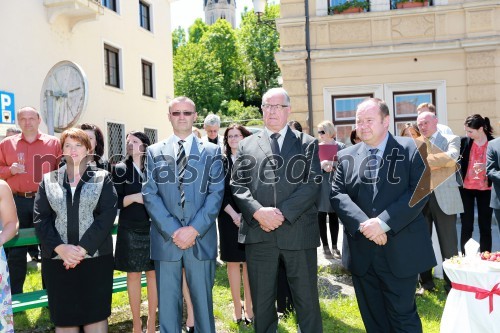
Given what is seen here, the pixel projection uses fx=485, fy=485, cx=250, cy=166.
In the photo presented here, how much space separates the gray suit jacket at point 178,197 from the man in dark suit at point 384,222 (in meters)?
1.10

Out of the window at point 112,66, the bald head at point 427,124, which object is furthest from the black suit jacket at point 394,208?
the window at point 112,66

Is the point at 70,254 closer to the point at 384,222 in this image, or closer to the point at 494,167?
the point at 384,222

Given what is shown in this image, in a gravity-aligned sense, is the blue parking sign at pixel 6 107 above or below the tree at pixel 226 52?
below

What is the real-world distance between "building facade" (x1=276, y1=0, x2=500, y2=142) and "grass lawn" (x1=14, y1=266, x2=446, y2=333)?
7.23 meters

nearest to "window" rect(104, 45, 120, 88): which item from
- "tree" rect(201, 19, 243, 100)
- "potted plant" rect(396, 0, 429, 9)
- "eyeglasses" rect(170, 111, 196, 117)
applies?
"potted plant" rect(396, 0, 429, 9)

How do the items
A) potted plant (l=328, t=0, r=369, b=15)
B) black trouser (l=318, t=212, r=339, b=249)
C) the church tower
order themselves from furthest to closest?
the church tower
potted plant (l=328, t=0, r=369, b=15)
black trouser (l=318, t=212, r=339, b=249)

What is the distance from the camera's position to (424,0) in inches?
482

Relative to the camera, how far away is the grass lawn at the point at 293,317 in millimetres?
4930

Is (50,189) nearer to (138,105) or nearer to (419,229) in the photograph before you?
(419,229)

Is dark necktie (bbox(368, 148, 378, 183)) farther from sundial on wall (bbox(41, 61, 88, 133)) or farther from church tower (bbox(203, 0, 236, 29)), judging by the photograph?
church tower (bbox(203, 0, 236, 29))

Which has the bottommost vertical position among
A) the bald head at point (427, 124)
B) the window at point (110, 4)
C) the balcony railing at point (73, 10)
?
the bald head at point (427, 124)

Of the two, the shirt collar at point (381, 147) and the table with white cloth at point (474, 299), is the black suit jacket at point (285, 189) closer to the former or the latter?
the shirt collar at point (381, 147)

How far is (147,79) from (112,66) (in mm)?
2753

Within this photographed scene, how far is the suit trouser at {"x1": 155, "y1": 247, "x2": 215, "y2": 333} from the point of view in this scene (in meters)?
4.11
